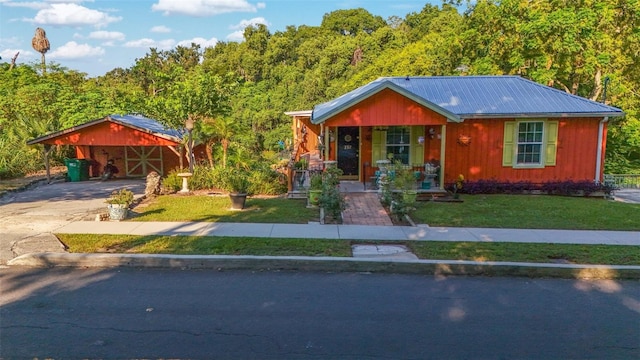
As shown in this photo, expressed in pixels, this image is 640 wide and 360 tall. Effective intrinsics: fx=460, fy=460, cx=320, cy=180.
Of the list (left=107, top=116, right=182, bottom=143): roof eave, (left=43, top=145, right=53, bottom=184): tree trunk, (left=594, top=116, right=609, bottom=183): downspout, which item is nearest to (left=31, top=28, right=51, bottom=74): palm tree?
(left=43, top=145, right=53, bottom=184): tree trunk

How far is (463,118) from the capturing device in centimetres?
1553

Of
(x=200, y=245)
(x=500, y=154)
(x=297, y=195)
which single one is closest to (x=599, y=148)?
(x=500, y=154)

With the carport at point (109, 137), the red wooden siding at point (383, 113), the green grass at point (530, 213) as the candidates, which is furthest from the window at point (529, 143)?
the carport at point (109, 137)

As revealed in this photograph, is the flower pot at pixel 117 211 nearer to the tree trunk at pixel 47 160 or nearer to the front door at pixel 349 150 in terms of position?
the front door at pixel 349 150

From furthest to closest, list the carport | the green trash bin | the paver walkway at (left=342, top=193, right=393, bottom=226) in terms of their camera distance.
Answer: the green trash bin → the carport → the paver walkway at (left=342, top=193, right=393, bottom=226)

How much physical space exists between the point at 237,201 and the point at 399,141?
6968 millimetres

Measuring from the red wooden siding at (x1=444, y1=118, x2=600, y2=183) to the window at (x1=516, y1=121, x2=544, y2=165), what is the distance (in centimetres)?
38

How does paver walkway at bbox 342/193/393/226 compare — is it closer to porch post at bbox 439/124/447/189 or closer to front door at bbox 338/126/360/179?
porch post at bbox 439/124/447/189

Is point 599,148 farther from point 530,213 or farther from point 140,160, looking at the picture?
point 140,160

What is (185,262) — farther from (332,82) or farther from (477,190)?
(332,82)

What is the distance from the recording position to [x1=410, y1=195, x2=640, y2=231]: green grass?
1096 centimetres

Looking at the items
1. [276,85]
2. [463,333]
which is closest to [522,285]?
[463,333]

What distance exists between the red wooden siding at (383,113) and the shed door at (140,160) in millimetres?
11916

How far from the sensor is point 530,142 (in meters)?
16.1
